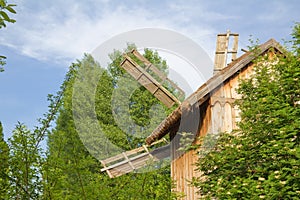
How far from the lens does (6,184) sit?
9.35 feet

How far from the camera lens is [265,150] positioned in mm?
5336

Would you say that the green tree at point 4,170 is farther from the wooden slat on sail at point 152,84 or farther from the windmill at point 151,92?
the wooden slat on sail at point 152,84

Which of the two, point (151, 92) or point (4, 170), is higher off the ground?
point (151, 92)

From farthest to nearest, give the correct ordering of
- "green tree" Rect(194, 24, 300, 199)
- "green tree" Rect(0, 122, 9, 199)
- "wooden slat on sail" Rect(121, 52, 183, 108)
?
"wooden slat on sail" Rect(121, 52, 183, 108) < "green tree" Rect(194, 24, 300, 199) < "green tree" Rect(0, 122, 9, 199)

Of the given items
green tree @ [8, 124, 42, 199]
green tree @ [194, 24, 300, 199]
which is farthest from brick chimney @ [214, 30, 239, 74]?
green tree @ [8, 124, 42, 199]

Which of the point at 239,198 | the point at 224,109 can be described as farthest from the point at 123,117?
the point at 239,198

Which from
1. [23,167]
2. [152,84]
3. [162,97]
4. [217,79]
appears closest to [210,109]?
[217,79]

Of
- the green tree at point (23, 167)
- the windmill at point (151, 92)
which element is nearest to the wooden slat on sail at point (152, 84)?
the windmill at point (151, 92)

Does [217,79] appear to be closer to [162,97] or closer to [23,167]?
[162,97]

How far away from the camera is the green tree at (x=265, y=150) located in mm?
4906

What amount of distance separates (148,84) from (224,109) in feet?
12.7

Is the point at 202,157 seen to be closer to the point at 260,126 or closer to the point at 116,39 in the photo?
the point at 260,126

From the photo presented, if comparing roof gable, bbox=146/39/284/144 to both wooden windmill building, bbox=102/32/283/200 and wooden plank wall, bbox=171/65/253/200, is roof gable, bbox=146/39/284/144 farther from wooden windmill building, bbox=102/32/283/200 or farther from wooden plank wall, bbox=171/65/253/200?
wooden plank wall, bbox=171/65/253/200

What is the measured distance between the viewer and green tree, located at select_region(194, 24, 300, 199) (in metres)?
4.91
